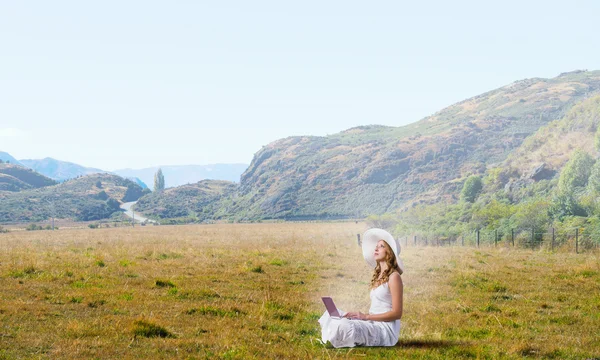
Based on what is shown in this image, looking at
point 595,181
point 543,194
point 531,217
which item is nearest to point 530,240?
point 531,217

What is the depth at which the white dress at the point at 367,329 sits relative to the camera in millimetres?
9877

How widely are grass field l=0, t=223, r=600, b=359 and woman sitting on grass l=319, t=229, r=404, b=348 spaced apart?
25 cm

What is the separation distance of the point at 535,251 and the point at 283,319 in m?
28.5

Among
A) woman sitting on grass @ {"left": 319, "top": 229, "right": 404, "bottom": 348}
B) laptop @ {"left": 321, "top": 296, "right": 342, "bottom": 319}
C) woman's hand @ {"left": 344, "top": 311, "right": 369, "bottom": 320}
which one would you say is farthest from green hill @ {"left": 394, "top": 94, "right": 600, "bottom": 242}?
laptop @ {"left": 321, "top": 296, "right": 342, "bottom": 319}

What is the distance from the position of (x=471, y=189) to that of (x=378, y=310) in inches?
3281

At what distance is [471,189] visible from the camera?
89312mm

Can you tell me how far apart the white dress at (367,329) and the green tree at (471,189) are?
7903 cm

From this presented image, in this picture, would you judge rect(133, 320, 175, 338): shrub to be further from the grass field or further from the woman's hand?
the woman's hand

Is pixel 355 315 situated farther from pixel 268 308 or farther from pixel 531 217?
pixel 531 217

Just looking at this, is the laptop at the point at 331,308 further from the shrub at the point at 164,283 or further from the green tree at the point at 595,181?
the green tree at the point at 595,181

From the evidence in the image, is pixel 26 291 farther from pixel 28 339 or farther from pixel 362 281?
pixel 362 281

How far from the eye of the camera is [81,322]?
12734 millimetres

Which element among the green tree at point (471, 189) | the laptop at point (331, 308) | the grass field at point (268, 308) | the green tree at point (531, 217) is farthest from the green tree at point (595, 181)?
the laptop at point (331, 308)

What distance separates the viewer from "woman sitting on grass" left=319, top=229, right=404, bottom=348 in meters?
9.55
